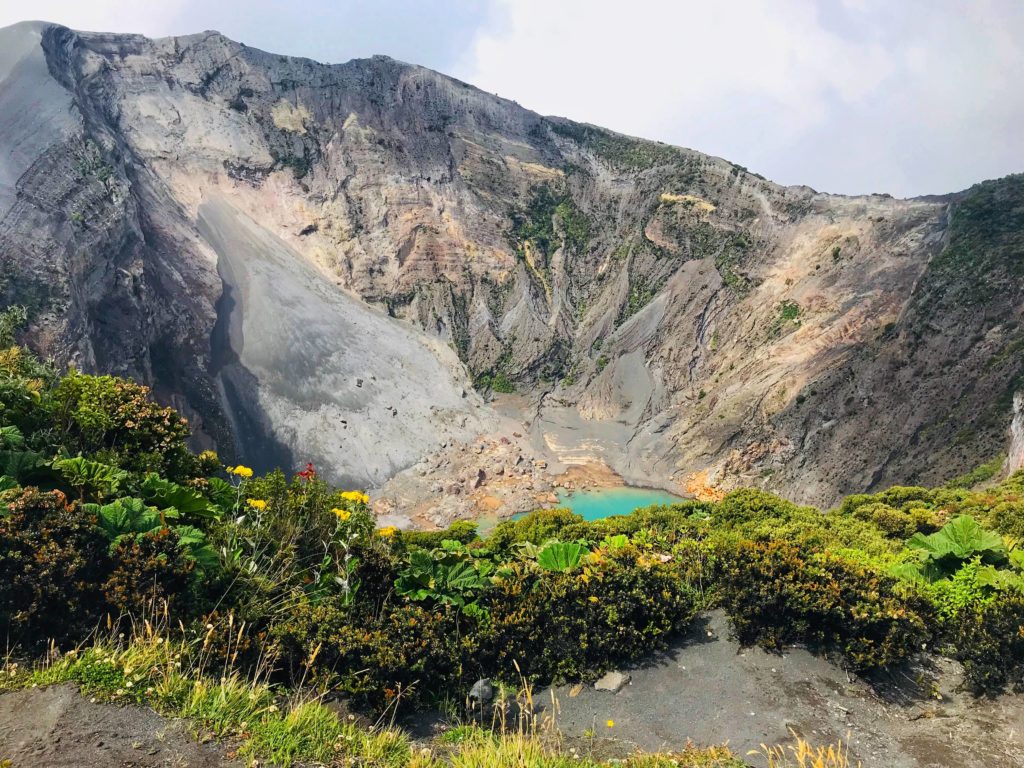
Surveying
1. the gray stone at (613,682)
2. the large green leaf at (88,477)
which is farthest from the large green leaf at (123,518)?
the gray stone at (613,682)

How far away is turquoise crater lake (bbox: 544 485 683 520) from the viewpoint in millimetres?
37144

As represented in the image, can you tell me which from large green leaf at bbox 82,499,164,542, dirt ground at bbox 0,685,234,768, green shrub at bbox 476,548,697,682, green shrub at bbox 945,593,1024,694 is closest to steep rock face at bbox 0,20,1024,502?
green shrub at bbox 945,593,1024,694

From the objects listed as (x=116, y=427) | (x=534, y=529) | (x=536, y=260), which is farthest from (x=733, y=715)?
(x=536, y=260)

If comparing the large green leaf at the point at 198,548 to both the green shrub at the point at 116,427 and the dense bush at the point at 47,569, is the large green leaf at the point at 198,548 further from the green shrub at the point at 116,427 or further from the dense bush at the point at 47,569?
the green shrub at the point at 116,427

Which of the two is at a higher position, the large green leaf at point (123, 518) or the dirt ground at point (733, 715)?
the large green leaf at point (123, 518)

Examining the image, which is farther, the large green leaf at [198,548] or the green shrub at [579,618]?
the green shrub at [579,618]

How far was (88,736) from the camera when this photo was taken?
4223 millimetres

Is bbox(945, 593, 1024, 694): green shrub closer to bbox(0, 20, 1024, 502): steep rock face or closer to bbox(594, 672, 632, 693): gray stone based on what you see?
bbox(594, 672, 632, 693): gray stone

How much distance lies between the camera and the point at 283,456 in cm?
4041

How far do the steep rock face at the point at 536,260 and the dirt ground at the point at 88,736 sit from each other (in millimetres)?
32703

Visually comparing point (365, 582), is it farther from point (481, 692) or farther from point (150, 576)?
point (150, 576)

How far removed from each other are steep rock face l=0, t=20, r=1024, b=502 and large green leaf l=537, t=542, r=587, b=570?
29.7m

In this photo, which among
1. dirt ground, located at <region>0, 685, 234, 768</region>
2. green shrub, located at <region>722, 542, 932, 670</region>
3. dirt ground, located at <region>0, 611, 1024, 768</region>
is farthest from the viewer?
green shrub, located at <region>722, 542, 932, 670</region>

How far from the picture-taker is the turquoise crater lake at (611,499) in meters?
37.1
